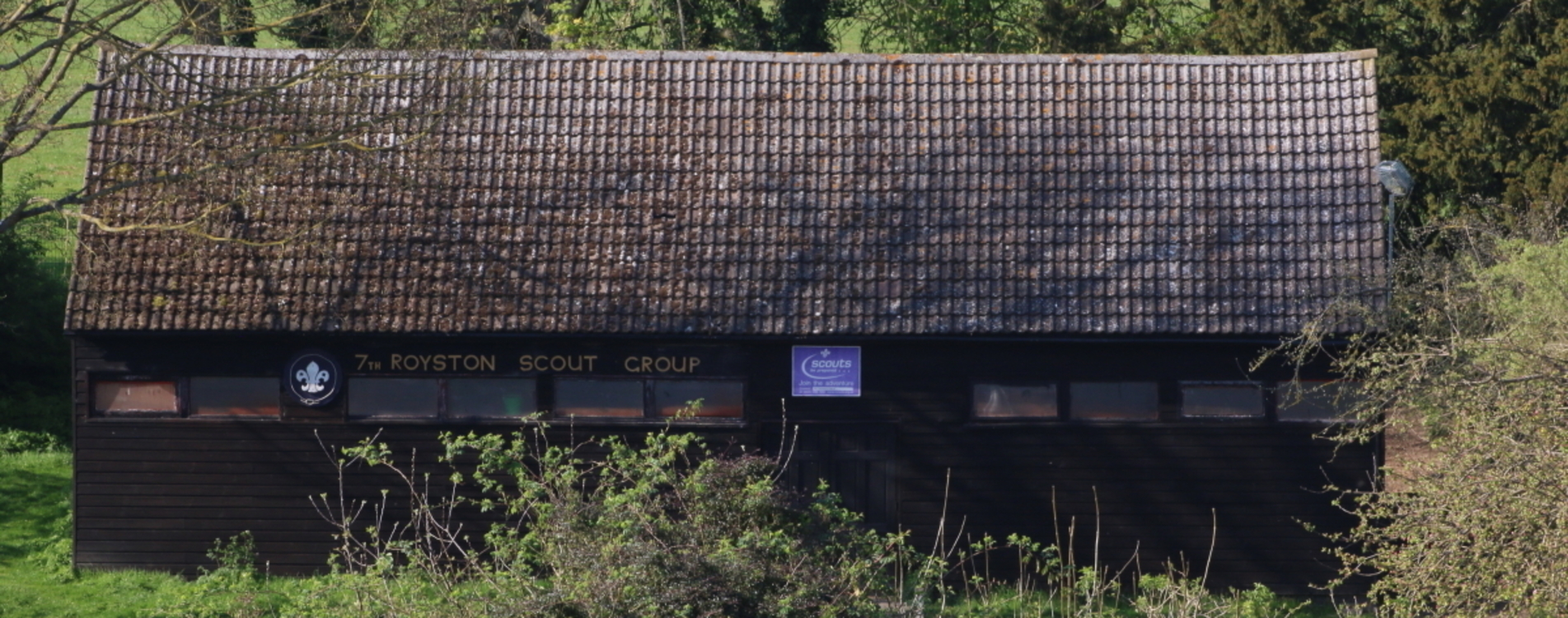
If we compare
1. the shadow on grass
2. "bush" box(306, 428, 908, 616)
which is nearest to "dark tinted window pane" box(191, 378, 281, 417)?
the shadow on grass

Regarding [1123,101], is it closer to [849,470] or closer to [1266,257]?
[1266,257]

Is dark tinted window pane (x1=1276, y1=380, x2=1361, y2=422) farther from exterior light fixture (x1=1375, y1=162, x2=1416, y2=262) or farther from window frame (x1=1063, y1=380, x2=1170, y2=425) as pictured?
exterior light fixture (x1=1375, y1=162, x2=1416, y2=262)

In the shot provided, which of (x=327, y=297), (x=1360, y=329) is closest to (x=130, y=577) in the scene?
(x=327, y=297)

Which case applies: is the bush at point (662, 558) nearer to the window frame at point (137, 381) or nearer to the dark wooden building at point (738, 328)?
the dark wooden building at point (738, 328)

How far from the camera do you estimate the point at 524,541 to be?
9.66 m

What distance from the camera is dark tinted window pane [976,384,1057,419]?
15.1m

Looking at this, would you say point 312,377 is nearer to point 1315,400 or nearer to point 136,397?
point 136,397

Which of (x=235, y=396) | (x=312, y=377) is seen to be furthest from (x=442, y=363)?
(x=235, y=396)

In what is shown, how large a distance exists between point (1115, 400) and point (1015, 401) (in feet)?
2.98

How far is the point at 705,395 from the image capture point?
15070 millimetres

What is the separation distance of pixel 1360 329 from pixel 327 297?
9183 millimetres

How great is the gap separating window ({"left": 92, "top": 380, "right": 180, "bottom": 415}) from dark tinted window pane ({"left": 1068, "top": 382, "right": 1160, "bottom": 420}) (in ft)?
26.9

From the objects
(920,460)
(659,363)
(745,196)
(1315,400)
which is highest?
(745,196)

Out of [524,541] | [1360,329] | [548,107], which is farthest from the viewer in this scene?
[548,107]
